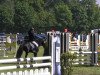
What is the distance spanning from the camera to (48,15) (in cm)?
9881

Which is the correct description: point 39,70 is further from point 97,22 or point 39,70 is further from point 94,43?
point 97,22

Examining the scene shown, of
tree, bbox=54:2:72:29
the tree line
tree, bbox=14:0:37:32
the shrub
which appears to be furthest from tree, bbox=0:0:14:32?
the shrub

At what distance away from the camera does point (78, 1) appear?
113 metres

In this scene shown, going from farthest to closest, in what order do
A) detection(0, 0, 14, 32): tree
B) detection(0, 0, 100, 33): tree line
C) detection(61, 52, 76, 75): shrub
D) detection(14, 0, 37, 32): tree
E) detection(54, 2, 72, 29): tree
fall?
detection(54, 2, 72, 29): tree
detection(0, 0, 100, 33): tree line
detection(14, 0, 37, 32): tree
detection(0, 0, 14, 32): tree
detection(61, 52, 76, 75): shrub

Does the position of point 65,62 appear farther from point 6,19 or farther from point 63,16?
point 63,16

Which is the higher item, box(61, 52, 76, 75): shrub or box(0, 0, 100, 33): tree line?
box(0, 0, 100, 33): tree line

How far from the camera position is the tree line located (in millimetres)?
90125

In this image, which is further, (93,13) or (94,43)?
(93,13)

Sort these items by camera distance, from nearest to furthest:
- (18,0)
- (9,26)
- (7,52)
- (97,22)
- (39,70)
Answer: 1. (39,70)
2. (7,52)
3. (9,26)
4. (18,0)
5. (97,22)

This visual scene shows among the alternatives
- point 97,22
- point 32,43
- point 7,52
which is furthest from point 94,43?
point 97,22

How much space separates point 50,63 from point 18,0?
281 feet

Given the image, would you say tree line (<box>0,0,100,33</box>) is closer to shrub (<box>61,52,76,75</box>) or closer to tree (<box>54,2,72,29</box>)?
tree (<box>54,2,72,29</box>)

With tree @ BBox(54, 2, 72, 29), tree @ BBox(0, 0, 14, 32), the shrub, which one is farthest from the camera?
tree @ BBox(54, 2, 72, 29)

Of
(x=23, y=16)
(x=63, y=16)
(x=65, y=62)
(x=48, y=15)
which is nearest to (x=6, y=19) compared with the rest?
(x=23, y=16)
